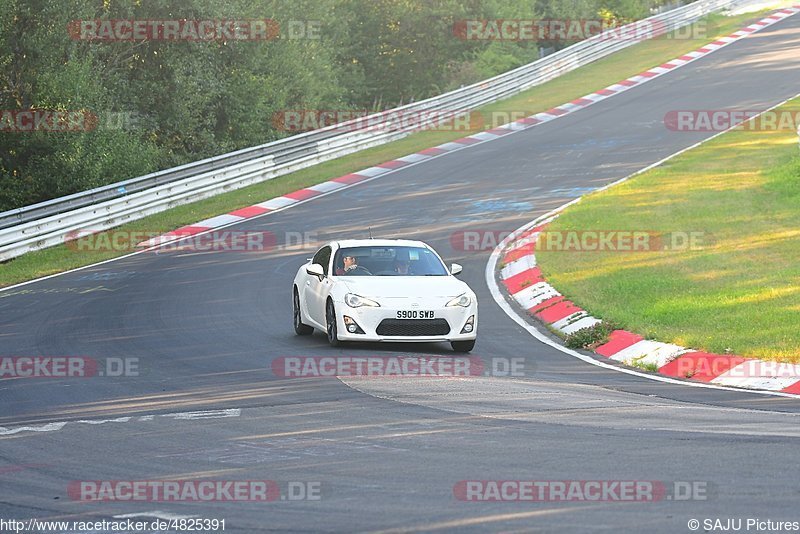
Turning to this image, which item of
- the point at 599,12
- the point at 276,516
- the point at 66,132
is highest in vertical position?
the point at 599,12

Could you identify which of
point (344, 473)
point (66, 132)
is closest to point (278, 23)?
point (66, 132)

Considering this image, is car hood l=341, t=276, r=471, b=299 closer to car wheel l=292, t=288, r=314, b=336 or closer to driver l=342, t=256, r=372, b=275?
driver l=342, t=256, r=372, b=275

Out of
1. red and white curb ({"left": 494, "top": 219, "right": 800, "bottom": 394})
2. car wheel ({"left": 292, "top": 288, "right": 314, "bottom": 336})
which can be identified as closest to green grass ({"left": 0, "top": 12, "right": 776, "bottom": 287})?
car wheel ({"left": 292, "top": 288, "right": 314, "bottom": 336})

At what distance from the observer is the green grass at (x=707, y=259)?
14.2m

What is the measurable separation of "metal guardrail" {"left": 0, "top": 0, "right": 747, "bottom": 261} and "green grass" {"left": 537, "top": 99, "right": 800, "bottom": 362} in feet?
33.9

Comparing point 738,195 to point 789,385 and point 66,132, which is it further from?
point 66,132

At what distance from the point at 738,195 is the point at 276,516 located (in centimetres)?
1893

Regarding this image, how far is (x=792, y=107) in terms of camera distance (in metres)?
35.1

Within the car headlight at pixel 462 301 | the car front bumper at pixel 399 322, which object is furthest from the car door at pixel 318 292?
the car headlight at pixel 462 301

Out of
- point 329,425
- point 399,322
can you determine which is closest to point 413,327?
point 399,322

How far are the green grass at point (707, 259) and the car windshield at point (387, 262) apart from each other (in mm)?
2325

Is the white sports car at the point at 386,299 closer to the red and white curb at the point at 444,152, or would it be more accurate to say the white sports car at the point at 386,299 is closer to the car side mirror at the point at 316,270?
the car side mirror at the point at 316,270

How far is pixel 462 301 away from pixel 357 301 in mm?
1281

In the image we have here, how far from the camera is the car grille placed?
14.2 m
